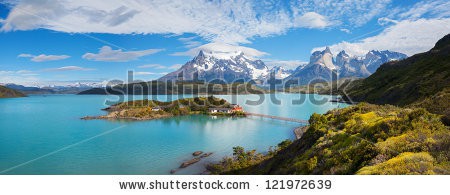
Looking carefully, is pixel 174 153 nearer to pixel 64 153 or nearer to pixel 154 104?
pixel 64 153

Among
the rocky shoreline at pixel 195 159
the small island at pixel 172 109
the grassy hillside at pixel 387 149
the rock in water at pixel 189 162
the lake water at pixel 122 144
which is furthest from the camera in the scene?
the small island at pixel 172 109

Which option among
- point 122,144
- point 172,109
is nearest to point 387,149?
point 122,144

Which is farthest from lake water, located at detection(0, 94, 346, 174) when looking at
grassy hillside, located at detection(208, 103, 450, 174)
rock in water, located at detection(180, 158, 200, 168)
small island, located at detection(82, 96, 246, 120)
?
grassy hillside, located at detection(208, 103, 450, 174)

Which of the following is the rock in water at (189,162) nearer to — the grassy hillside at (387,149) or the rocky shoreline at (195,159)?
the rocky shoreline at (195,159)

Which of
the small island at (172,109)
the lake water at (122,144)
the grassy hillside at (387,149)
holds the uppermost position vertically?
the grassy hillside at (387,149)

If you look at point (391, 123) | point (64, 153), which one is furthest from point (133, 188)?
point (64, 153)

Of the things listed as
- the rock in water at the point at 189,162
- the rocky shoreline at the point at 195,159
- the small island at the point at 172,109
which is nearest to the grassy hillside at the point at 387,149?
the rocky shoreline at the point at 195,159

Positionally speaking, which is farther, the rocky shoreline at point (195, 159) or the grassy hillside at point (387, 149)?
the rocky shoreline at point (195, 159)

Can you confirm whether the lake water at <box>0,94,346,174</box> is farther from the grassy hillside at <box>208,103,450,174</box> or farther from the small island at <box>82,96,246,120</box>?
the grassy hillside at <box>208,103,450,174</box>

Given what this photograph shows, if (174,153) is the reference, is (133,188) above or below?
above
